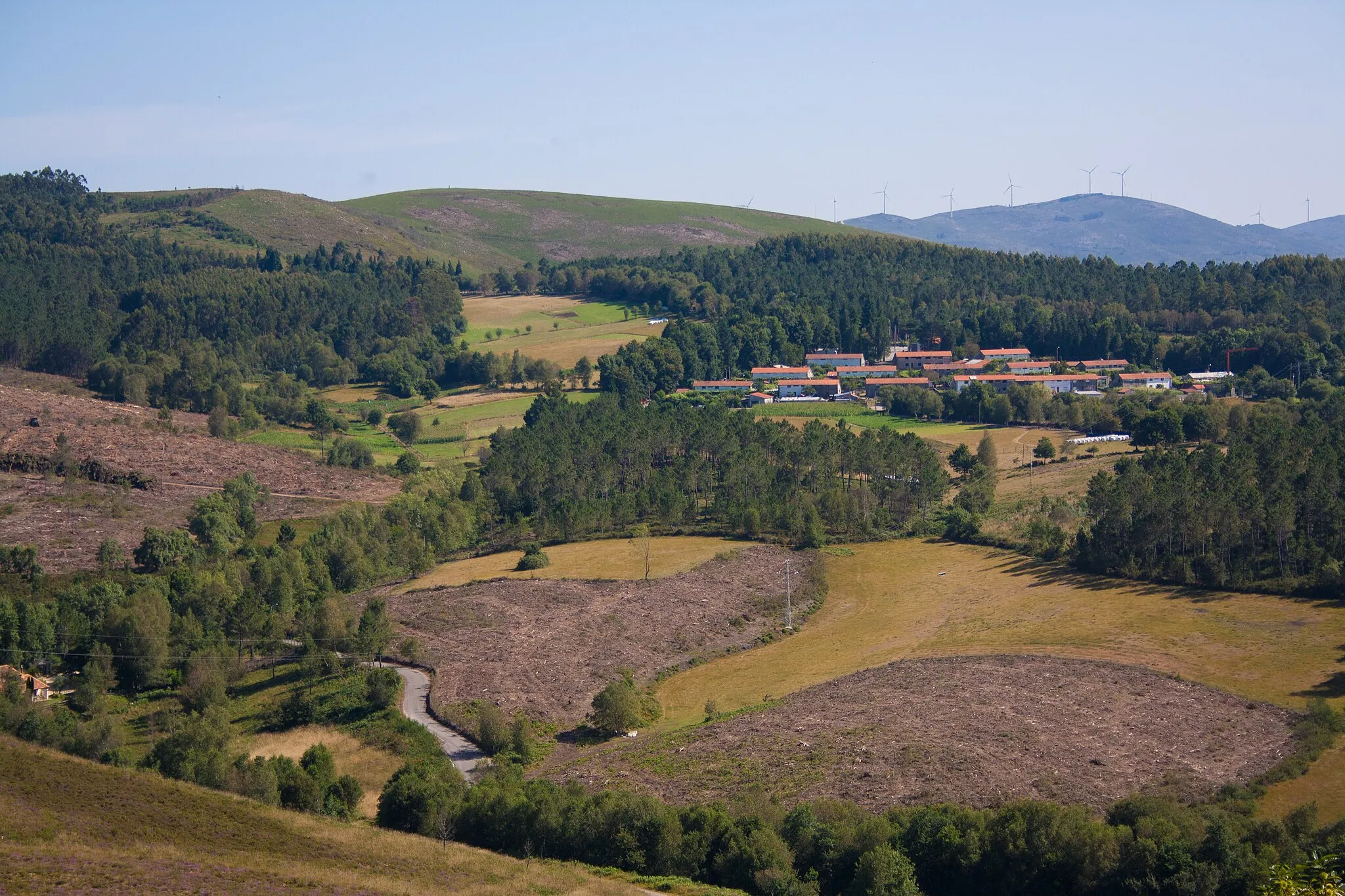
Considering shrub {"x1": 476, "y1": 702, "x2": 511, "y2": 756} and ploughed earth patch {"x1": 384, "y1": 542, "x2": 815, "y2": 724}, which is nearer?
shrub {"x1": 476, "y1": 702, "x2": 511, "y2": 756}

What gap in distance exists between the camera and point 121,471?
93.1m

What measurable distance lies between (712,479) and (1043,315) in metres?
79.6

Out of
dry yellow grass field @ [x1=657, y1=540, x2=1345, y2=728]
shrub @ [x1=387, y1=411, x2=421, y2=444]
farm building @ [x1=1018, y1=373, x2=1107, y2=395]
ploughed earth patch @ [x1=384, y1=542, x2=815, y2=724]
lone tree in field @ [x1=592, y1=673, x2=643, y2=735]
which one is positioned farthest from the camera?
farm building @ [x1=1018, y1=373, x2=1107, y2=395]

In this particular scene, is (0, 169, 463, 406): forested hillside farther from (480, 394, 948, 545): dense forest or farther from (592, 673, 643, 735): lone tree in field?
(592, 673, 643, 735): lone tree in field

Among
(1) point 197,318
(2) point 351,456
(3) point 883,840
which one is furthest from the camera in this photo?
(1) point 197,318

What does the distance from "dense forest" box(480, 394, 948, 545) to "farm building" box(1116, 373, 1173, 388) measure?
137 feet

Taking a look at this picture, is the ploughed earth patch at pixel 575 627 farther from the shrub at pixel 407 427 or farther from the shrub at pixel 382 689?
the shrub at pixel 407 427

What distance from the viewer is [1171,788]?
4209 cm

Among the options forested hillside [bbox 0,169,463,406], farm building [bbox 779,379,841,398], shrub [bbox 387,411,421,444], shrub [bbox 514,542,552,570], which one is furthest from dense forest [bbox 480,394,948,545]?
forested hillside [bbox 0,169,463,406]

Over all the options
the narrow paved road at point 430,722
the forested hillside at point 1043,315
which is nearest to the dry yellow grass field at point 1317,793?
the narrow paved road at point 430,722

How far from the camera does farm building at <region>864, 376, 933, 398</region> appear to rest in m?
139

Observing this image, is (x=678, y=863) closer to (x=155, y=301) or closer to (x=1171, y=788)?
(x=1171, y=788)

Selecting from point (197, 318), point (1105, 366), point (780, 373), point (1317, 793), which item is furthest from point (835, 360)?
point (1317, 793)

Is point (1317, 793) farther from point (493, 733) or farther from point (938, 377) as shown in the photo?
point (938, 377)
